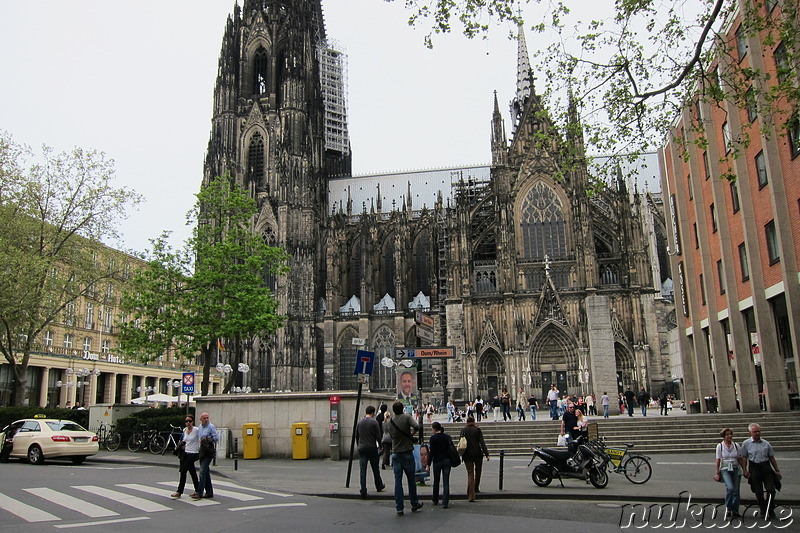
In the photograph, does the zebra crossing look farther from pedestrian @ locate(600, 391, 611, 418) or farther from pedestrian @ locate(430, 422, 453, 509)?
pedestrian @ locate(600, 391, 611, 418)

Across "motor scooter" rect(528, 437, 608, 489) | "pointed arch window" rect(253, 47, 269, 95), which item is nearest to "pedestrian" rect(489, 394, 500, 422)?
"motor scooter" rect(528, 437, 608, 489)

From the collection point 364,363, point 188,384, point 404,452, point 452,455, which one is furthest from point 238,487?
point 188,384

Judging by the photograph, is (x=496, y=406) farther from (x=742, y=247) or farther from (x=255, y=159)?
(x=255, y=159)

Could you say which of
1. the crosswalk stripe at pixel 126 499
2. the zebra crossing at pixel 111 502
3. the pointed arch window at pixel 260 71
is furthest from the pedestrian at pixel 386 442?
the pointed arch window at pixel 260 71

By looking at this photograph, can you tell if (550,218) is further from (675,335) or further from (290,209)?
(290,209)

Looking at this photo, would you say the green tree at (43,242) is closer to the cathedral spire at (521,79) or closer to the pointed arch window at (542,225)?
the pointed arch window at (542,225)

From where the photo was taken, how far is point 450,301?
49500 mm

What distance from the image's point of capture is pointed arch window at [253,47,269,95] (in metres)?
66.8

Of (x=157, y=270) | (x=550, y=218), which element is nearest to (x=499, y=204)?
(x=550, y=218)

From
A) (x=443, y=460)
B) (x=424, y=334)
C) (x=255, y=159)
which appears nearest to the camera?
(x=443, y=460)

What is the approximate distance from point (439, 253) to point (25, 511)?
159 feet

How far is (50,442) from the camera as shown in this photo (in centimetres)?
1836

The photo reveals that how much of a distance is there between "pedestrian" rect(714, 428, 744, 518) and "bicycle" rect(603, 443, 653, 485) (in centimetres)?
322

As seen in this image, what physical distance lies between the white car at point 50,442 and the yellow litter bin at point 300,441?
552cm
